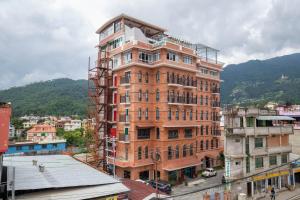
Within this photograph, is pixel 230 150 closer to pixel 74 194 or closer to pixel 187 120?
pixel 187 120

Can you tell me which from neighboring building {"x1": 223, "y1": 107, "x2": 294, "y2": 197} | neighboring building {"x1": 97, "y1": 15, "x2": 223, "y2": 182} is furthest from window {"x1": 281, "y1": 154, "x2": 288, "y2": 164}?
neighboring building {"x1": 97, "y1": 15, "x2": 223, "y2": 182}

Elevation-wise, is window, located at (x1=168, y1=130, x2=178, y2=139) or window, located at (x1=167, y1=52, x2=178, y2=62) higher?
window, located at (x1=167, y1=52, x2=178, y2=62)

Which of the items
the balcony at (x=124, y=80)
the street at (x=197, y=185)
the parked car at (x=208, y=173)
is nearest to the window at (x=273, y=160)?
the street at (x=197, y=185)

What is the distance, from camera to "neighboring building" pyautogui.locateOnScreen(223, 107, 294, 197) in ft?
98.8

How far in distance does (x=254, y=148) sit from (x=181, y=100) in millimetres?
12973

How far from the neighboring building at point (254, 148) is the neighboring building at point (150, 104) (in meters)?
9.44

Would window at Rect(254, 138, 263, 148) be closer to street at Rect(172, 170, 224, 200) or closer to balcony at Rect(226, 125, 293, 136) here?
balcony at Rect(226, 125, 293, 136)

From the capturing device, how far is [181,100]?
3950 centimetres

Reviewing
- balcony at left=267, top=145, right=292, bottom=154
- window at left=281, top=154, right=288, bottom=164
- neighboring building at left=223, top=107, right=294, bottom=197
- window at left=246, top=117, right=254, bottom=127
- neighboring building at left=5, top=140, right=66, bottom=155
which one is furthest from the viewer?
neighboring building at left=5, top=140, right=66, bottom=155

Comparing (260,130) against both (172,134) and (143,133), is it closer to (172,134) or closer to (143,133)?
(172,134)

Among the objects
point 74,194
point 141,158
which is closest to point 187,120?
point 141,158

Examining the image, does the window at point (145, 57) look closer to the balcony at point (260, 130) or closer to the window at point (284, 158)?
the balcony at point (260, 130)

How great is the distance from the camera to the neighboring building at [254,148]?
3012 cm

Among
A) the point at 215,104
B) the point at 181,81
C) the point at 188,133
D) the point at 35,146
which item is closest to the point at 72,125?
the point at 35,146
